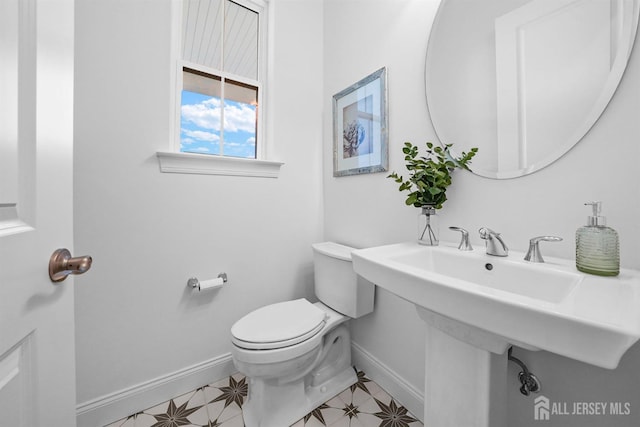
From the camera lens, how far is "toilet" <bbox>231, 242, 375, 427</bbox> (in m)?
1.02

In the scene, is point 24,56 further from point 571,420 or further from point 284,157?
point 571,420

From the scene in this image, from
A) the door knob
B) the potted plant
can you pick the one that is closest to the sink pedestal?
the potted plant

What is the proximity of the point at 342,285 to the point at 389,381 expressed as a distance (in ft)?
1.82

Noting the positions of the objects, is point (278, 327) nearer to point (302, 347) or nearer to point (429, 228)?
point (302, 347)

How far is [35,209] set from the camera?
443mm

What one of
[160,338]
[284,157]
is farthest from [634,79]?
[160,338]

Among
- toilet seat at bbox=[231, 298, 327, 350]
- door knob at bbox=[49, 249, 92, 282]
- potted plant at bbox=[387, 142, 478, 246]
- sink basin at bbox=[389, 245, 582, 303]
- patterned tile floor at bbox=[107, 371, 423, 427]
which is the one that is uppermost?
potted plant at bbox=[387, 142, 478, 246]

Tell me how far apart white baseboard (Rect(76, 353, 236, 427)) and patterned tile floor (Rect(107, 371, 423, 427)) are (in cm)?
3

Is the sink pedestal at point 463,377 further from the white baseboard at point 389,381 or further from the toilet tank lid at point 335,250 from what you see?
the toilet tank lid at point 335,250

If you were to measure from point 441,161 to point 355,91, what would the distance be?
785mm

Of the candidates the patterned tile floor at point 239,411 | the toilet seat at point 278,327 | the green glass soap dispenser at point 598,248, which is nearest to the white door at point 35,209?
the toilet seat at point 278,327

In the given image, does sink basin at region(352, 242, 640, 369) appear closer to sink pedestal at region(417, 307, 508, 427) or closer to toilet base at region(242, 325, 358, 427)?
sink pedestal at region(417, 307, 508, 427)

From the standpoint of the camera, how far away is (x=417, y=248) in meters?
0.96

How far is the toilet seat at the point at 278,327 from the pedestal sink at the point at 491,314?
1.62 ft
